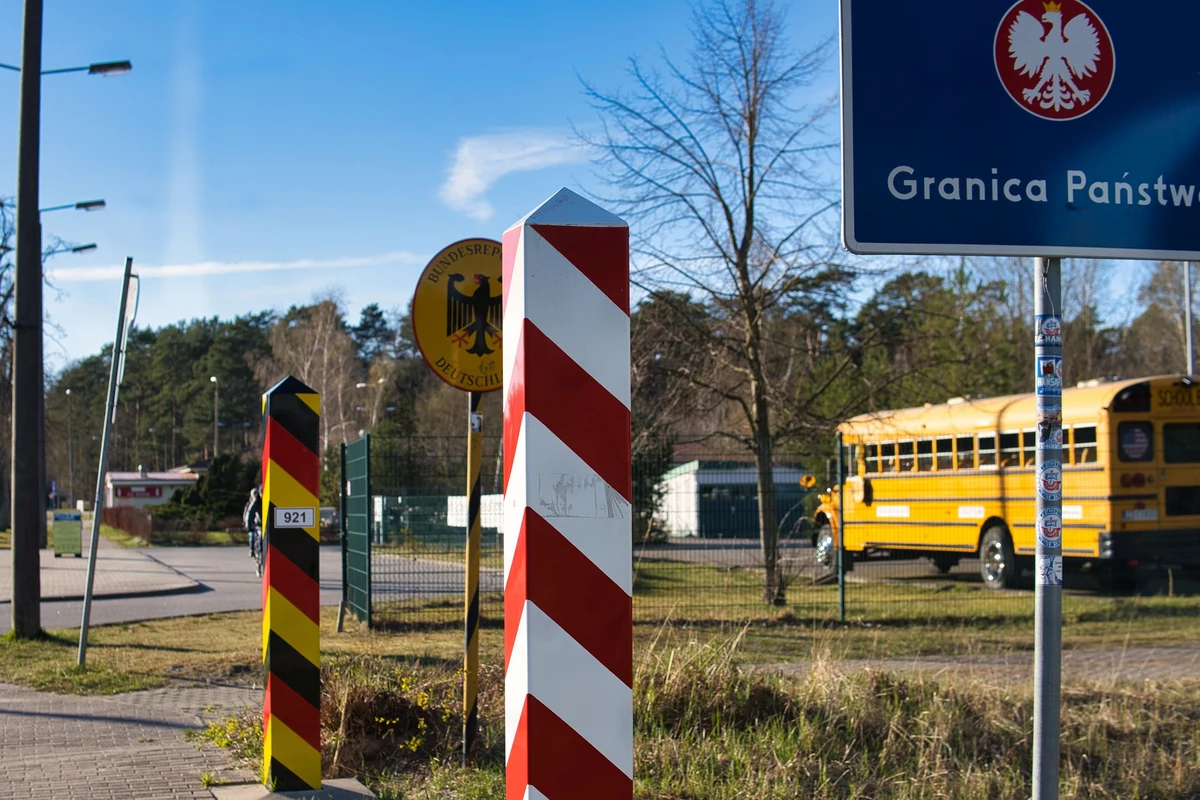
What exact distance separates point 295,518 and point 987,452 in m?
15.3

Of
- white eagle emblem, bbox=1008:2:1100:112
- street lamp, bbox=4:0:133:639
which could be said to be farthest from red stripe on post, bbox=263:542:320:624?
street lamp, bbox=4:0:133:639

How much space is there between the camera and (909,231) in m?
3.12

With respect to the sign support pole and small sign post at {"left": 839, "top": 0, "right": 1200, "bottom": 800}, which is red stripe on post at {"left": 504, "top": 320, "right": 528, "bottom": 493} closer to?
small sign post at {"left": 839, "top": 0, "right": 1200, "bottom": 800}

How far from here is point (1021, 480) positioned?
1759cm

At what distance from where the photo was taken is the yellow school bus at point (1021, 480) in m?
16.0

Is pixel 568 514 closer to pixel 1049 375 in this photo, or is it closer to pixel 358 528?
pixel 1049 375

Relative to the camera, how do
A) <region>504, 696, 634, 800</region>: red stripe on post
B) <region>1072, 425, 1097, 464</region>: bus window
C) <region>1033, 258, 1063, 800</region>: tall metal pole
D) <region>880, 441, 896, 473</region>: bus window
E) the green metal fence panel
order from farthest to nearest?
<region>880, 441, 896, 473</region>: bus window < <region>1072, 425, 1097, 464</region>: bus window < the green metal fence panel < <region>1033, 258, 1063, 800</region>: tall metal pole < <region>504, 696, 634, 800</region>: red stripe on post

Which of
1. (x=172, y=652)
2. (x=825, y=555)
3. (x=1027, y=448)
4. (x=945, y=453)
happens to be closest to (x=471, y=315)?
(x=172, y=652)

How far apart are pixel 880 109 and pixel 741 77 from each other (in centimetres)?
1182

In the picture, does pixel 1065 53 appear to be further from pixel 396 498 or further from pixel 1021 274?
Result: pixel 1021 274

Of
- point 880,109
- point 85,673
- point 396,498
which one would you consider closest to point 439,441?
point 396,498

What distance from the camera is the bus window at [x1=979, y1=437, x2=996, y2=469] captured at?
18391 millimetres

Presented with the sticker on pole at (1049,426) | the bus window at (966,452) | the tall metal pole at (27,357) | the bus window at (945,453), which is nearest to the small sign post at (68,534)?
the tall metal pole at (27,357)

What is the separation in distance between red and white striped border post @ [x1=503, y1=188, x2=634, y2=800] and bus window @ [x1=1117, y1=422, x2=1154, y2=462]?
51.0 ft
